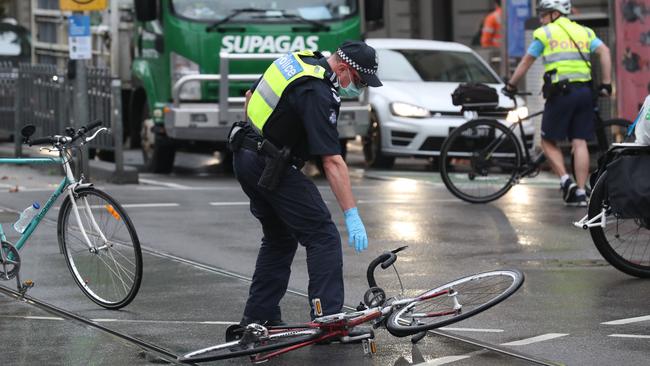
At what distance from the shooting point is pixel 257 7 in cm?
1680

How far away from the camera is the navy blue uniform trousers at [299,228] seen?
679cm

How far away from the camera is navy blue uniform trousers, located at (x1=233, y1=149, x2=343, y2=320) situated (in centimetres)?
679

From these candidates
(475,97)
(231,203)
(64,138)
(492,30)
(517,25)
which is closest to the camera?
(64,138)

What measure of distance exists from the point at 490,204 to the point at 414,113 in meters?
4.19

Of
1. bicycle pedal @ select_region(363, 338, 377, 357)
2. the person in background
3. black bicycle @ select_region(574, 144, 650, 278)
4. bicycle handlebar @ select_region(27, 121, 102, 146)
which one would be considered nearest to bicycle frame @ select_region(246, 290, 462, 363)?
bicycle pedal @ select_region(363, 338, 377, 357)

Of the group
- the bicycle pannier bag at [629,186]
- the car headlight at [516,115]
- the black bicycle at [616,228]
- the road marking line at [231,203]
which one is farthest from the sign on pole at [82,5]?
the bicycle pannier bag at [629,186]

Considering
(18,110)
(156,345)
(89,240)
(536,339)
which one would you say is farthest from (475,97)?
(18,110)

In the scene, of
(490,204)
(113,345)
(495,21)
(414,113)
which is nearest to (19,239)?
(113,345)

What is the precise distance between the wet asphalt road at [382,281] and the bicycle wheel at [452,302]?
19cm

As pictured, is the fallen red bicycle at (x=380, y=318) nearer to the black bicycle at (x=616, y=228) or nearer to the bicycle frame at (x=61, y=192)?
the bicycle frame at (x=61, y=192)

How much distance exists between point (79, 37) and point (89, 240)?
8.47 meters

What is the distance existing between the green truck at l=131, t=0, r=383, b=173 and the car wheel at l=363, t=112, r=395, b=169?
82 centimetres

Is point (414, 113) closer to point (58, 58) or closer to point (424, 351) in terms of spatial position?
point (424, 351)

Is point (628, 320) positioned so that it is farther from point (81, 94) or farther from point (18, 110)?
point (18, 110)
